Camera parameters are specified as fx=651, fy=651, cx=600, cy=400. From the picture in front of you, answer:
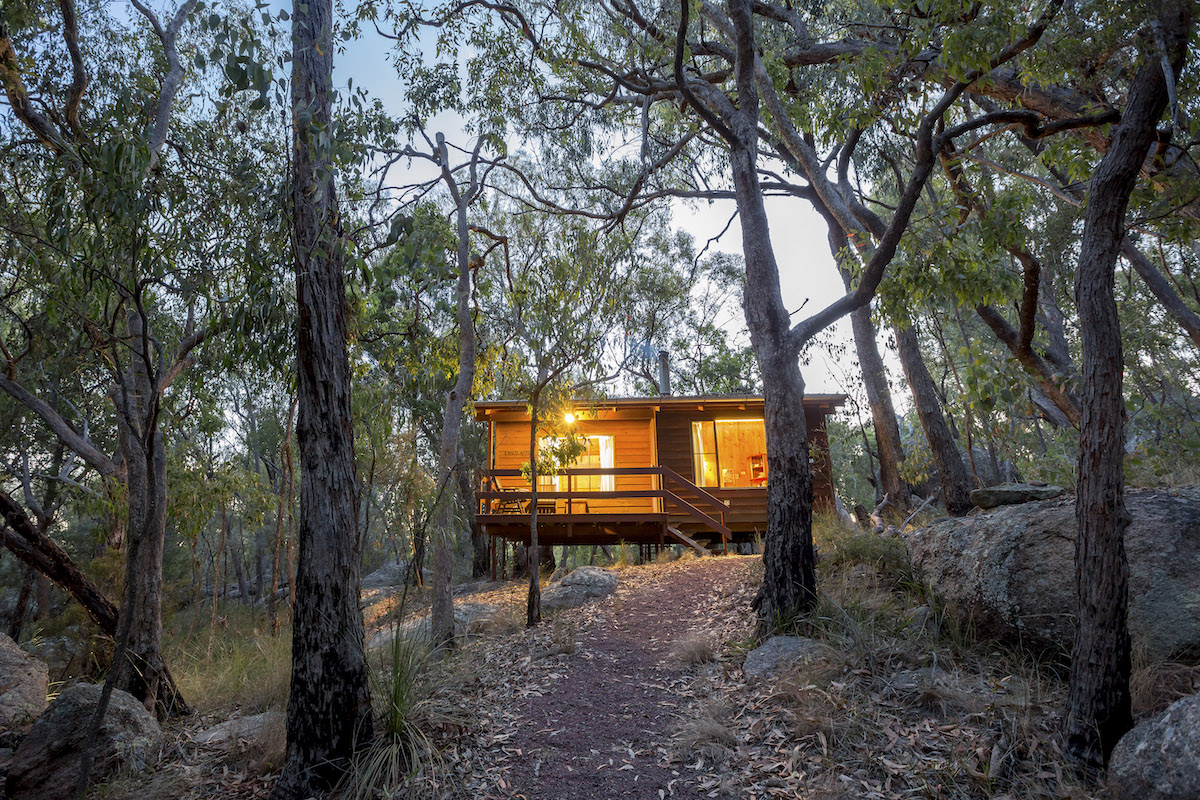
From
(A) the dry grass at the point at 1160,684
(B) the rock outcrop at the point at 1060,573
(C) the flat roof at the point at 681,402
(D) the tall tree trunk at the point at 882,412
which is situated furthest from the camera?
(C) the flat roof at the point at 681,402

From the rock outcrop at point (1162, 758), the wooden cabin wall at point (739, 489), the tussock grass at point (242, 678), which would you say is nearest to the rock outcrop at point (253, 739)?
the tussock grass at point (242, 678)

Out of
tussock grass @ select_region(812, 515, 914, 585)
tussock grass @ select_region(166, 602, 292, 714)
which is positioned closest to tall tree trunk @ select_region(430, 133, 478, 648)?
tussock grass @ select_region(166, 602, 292, 714)

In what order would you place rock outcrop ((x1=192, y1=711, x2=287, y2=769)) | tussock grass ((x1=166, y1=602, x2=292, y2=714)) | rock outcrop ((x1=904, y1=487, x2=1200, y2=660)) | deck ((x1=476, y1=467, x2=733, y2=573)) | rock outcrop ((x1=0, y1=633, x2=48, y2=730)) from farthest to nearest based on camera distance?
deck ((x1=476, y1=467, x2=733, y2=573)) → tussock grass ((x1=166, y1=602, x2=292, y2=714)) → rock outcrop ((x1=0, y1=633, x2=48, y2=730)) → rock outcrop ((x1=192, y1=711, x2=287, y2=769)) → rock outcrop ((x1=904, y1=487, x2=1200, y2=660))

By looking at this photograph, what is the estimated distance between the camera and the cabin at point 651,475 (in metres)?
12.9

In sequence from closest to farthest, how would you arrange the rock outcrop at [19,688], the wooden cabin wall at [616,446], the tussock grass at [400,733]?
1. the tussock grass at [400,733]
2. the rock outcrop at [19,688]
3. the wooden cabin wall at [616,446]

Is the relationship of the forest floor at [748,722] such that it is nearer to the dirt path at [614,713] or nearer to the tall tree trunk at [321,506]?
the dirt path at [614,713]

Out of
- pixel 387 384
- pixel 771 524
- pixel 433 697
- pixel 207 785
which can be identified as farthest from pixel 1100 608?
pixel 387 384

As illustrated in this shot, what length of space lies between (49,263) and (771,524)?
21.7 feet

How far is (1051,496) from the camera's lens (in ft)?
18.8

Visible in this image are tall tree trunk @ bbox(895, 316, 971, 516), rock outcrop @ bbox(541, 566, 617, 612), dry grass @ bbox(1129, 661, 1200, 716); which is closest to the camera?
dry grass @ bbox(1129, 661, 1200, 716)

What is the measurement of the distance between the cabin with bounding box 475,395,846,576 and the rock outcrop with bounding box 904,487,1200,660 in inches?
294

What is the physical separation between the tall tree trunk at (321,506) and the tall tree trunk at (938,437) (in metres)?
7.19

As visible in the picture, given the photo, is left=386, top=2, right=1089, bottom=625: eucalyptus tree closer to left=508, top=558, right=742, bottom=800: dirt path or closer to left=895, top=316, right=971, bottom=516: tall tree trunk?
left=508, top=558, right=742, bottom=800: dirt path

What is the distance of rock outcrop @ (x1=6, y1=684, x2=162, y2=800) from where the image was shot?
171 inches
